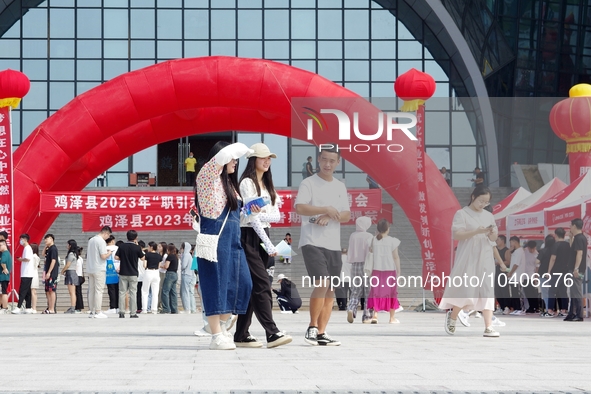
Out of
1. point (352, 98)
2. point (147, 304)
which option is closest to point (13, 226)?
point (147, 304)

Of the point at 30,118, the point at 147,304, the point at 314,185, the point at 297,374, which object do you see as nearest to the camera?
the point at 297,374

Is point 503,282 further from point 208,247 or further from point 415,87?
point 208,247

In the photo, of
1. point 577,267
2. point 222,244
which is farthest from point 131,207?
point 222,244

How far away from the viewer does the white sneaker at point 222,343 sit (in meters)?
7.00

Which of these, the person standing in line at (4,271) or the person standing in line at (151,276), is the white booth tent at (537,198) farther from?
the person standing in line at (4,271)

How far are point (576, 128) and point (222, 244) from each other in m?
10.0

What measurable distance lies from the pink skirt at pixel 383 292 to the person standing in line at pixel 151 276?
4510 millimetres

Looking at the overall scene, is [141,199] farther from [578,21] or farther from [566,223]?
[578,21]

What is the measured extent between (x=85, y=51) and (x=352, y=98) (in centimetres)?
1876

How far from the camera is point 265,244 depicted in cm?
731

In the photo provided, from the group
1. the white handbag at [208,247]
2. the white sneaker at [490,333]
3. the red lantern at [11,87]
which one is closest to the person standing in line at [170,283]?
the red lantern at [11,87]

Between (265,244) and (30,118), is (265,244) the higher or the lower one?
the lower one

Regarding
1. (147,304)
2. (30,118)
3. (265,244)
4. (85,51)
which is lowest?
(147,304)

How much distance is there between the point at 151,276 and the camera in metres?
16.6
